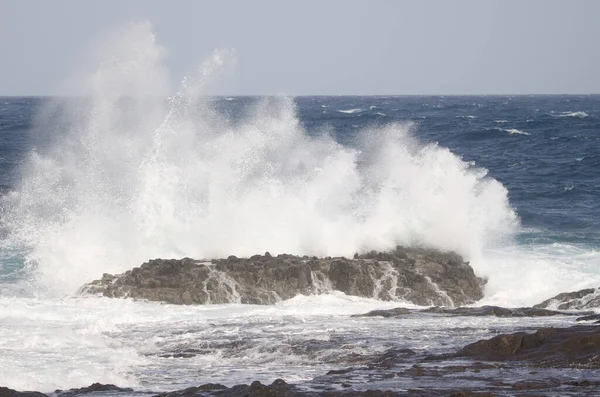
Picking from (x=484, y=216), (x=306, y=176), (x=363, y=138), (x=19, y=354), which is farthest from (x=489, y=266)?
(x=363, y=138)

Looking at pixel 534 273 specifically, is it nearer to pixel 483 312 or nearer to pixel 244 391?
pixel 483 312

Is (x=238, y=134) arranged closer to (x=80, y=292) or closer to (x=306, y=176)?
(x=306, y=176)

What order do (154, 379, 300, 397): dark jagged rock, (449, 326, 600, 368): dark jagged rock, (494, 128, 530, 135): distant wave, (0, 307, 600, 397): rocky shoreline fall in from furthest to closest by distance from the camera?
(494, 128, 530, 135): distant wave, (449, 326, 600, 368): dark jagged rock, (0, 307, 600, 397): rocky shoreline, (154, 379, 300, 397): dark jagged rock

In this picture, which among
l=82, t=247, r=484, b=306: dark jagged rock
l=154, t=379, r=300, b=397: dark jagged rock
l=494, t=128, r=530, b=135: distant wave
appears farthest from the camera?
l=494, t=128, r=530, b=135: distant wave

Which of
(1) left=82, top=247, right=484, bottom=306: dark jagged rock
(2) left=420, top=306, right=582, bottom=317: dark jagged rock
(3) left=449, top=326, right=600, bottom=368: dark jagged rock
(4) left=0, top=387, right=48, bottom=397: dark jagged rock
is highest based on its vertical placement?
(1) left=82, top=247, right=484, bottom=306: dark jagged rock

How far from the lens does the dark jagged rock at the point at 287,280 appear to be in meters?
20.3

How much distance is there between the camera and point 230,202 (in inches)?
1019

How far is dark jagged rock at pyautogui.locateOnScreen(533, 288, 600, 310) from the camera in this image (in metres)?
19.6

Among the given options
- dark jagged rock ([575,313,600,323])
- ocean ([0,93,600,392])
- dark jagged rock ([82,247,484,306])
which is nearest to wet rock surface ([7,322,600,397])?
ocean ([0,93,600,392])

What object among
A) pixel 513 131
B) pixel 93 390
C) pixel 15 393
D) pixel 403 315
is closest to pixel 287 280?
pixel 403 315

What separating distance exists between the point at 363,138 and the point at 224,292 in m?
34.7

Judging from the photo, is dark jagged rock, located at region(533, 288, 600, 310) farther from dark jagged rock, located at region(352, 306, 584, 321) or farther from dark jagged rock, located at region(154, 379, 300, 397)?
dark jagged rock, located at region(154, 379, 300, 397)

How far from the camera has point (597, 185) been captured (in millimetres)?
39344

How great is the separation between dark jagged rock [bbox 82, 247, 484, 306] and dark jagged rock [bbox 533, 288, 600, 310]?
1911 millimetres
